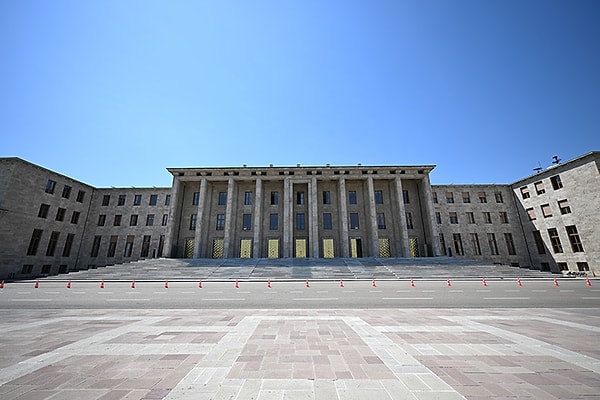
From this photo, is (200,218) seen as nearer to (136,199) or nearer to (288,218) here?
(288,218)

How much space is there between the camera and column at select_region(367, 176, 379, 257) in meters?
30.8

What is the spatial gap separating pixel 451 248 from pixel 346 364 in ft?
125

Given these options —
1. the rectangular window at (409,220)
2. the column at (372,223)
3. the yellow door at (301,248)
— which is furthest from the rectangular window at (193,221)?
the rectangular window at (409,220)

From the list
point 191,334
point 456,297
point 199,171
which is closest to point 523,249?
point 456,297

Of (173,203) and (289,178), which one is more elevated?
(289,178)

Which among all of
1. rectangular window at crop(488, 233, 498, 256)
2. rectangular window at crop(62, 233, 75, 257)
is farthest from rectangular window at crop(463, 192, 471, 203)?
rectangular window at crop(62, 233, 75, 257)

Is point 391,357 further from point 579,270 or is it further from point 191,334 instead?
point 579,270

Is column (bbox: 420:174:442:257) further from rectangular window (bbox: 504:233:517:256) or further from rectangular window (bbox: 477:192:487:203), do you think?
rectangular window (bbox: 504:233:517:256)

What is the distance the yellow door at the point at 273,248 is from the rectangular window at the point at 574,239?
37.3m

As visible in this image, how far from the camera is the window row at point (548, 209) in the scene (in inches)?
1144

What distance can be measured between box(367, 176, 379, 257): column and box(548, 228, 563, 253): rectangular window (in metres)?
22.9

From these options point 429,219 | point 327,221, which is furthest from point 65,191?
point 429,219

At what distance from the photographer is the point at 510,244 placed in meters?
34.7

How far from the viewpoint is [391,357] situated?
4.07m
